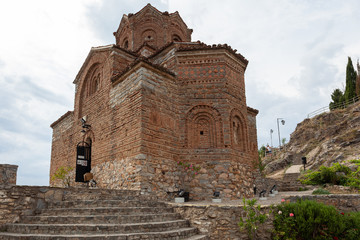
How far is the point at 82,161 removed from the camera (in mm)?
11609

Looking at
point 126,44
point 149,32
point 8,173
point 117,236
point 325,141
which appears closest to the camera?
point 117,236

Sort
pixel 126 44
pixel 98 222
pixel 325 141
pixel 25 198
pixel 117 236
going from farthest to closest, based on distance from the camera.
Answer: pixel 325 141, pixel 126 44, pixel 25 198, pixel 98 222, pixel 117 236

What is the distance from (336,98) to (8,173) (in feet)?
121

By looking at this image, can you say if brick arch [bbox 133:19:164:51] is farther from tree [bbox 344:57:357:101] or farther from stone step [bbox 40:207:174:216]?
tree [bbox 344:57:357:101]

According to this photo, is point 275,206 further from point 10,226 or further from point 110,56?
point 110,56

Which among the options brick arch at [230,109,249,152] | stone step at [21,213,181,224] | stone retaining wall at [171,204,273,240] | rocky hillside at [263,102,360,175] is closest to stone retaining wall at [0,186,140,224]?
stone step at [21,213,181,224]

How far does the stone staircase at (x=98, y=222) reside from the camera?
16.5 ft

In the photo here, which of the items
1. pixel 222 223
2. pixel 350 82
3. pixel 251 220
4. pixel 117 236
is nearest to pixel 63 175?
pixel 117 236

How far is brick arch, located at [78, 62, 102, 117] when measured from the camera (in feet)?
43.1

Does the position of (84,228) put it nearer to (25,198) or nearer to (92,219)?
(92,219)

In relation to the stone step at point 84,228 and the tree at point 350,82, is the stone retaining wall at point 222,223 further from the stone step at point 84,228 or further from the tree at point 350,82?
the tree at point 350,82

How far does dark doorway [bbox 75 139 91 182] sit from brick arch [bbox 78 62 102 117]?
244cm

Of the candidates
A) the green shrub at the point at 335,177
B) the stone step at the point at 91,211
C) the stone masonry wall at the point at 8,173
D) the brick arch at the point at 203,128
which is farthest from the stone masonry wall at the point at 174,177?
the green shrub at the point at 335,177

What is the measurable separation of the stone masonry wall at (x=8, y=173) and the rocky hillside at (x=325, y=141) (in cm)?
1889
